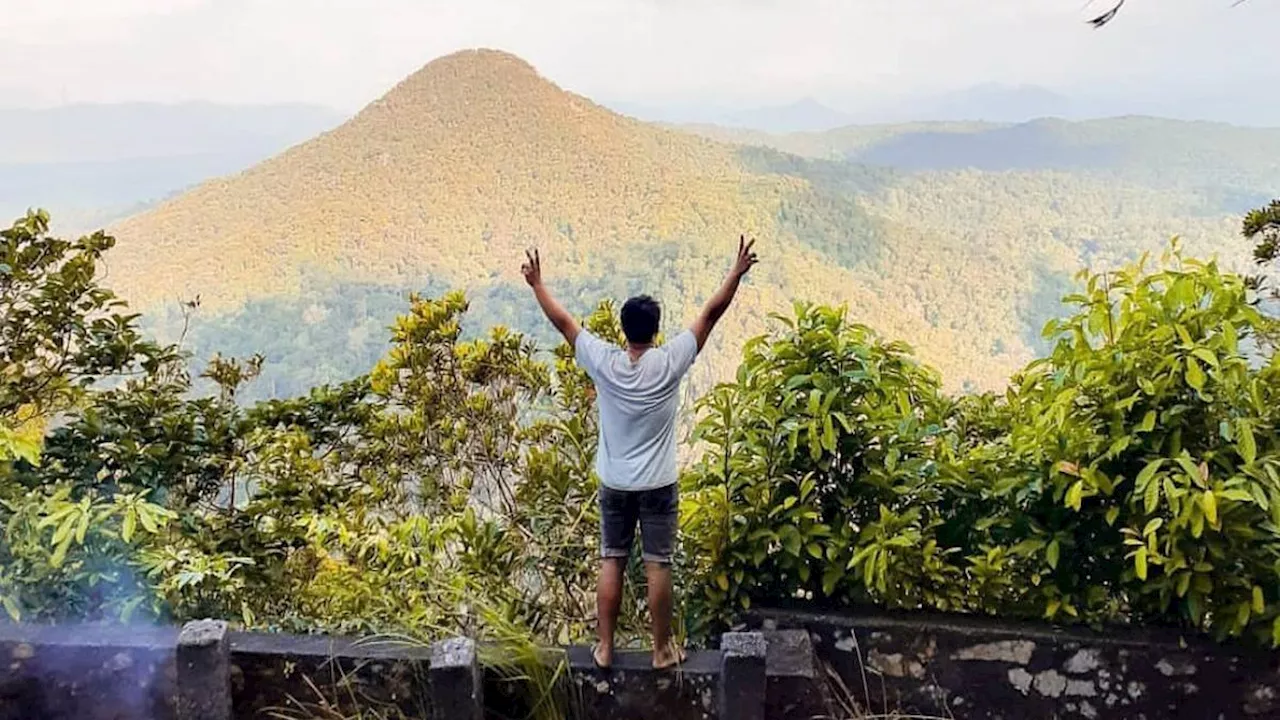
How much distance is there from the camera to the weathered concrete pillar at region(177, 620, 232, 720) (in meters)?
2.11

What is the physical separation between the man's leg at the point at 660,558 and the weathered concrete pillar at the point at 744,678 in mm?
151

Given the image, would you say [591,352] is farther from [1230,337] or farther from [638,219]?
[638,219]

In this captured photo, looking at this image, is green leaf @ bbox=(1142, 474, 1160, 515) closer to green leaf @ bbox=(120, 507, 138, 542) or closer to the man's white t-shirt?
the man's white t-shirt

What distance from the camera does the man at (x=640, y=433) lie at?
2125 millimetres

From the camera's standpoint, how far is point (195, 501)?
9.07ft

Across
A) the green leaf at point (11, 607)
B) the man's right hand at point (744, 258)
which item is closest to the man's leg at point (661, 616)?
the man's right hand at point (744, 258)

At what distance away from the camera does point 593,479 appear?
265cm

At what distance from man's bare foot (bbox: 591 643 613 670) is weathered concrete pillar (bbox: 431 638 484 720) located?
279 millimetres

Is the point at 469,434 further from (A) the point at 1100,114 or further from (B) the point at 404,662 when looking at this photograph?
(A) the point at 1100,114

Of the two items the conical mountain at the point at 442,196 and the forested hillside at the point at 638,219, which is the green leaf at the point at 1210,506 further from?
the conical mountain at the point at 442,196

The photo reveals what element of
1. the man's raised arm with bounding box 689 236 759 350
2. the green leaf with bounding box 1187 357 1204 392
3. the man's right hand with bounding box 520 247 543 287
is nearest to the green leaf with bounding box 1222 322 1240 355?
the green leaf with bounding box 1187 357 1204 392

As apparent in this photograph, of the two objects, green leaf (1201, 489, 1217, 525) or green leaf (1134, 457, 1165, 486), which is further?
green leaf (1134, 457, 1165, 486)

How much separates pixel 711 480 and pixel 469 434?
806 millimetres

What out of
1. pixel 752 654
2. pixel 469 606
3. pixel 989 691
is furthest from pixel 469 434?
pixel 989 691
